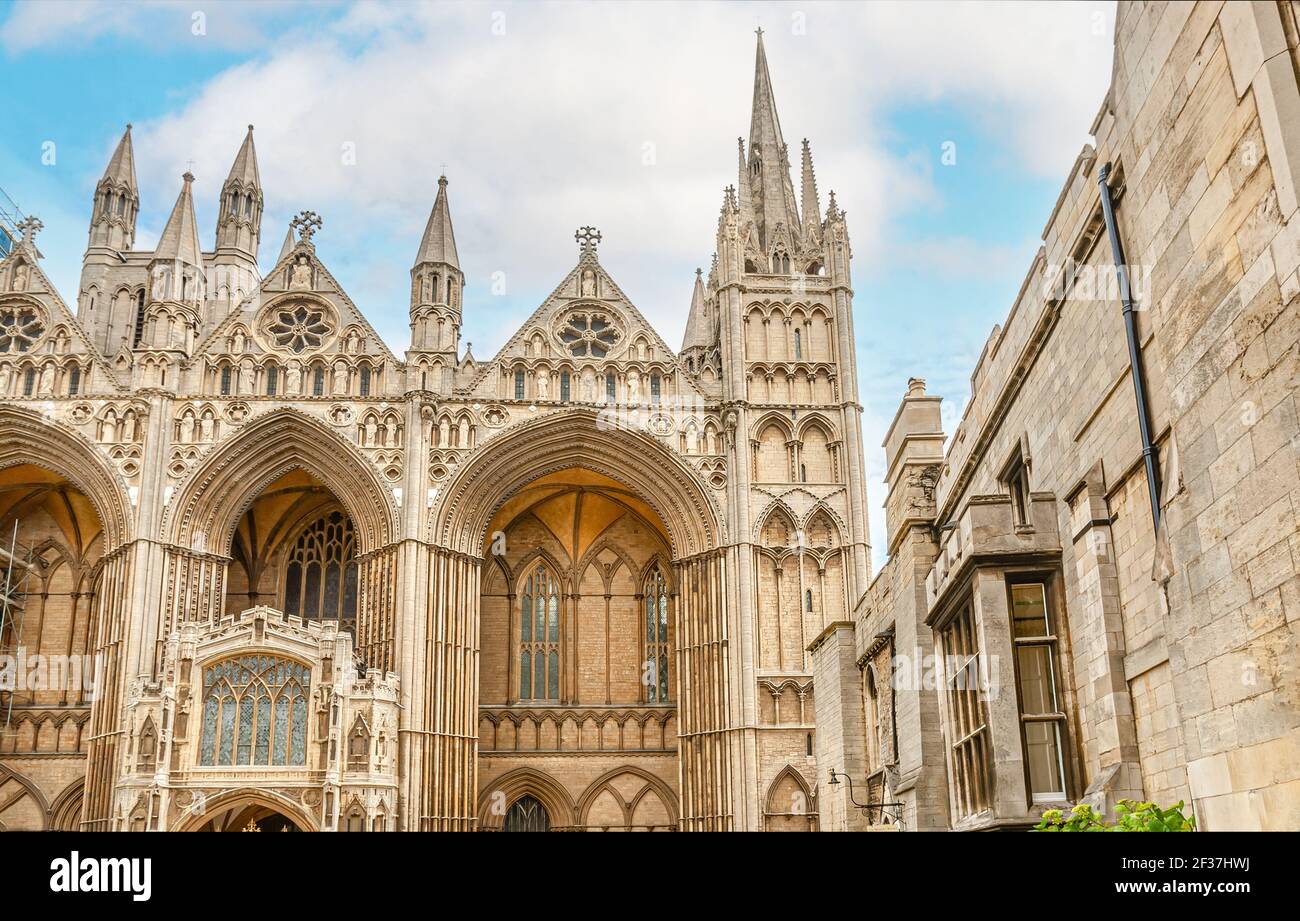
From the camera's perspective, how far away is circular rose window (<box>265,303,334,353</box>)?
111 ft

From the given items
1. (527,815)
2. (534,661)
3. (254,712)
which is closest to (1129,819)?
(254,712)

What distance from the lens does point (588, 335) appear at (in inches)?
1363

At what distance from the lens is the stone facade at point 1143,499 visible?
18.7ft

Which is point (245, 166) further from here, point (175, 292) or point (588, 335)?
point (588, 335)

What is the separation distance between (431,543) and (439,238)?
9.02 m

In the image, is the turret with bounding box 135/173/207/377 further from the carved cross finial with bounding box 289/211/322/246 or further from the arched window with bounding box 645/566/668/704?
→ the arched window with bounding box 645/566/668/704

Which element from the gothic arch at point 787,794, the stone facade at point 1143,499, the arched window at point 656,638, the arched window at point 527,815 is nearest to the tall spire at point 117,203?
the arched window at point 656,638

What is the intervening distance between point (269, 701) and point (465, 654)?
5.18 meters

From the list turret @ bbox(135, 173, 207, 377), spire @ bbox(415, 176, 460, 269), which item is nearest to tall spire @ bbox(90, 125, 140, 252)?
turret @ bbox(135, 173, 207, 377)

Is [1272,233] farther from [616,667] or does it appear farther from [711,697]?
[616,667]

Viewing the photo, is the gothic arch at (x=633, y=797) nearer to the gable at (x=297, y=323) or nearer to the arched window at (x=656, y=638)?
the arched window at (x=656, y=638)

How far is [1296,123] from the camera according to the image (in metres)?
5.45

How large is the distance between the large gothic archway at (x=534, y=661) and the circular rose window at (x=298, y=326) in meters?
5.97
